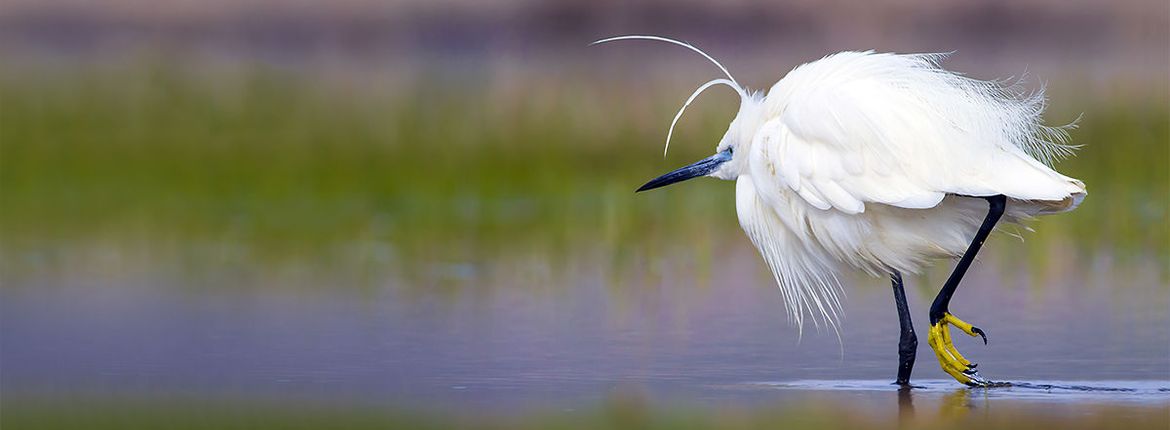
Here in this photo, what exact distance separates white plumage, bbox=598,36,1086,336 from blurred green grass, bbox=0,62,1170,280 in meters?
3.67

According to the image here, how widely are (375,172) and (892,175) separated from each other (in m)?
8.60

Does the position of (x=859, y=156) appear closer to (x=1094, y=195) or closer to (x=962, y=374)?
(x=962, y=374)

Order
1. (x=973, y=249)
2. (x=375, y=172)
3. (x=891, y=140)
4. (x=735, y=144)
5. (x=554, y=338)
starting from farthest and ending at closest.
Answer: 1. (x=375, y=172)
2. (x=554, y=338)
3. (x=735, y=144)
4. (x=973, y=249)
5. (x=891, y=140)

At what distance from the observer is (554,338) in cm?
712

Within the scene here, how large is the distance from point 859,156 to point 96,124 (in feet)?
35.1

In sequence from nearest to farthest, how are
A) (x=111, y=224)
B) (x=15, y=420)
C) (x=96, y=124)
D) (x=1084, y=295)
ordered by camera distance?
(x=15, y=420)
(x=1084, y=295)
(x=111, y=224)
(x=96, y=124)

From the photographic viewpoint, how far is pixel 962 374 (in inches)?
233

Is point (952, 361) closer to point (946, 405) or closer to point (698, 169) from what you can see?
point (946, 405)

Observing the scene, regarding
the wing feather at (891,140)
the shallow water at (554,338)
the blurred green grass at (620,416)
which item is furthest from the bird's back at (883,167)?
the blurred green grass at (620,416)

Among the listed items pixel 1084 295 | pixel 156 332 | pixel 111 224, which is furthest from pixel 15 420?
pixel 111 224

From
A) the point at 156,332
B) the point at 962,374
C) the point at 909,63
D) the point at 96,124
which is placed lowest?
the point at 962,374

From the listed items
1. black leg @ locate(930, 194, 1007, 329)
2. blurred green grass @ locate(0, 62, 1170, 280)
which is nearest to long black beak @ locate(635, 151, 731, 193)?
black leg @ locate(930, 194, 1007, 329)

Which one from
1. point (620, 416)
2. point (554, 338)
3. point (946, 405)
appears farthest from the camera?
point (554, 338)

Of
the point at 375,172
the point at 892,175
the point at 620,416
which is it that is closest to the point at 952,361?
the point at 892,175
